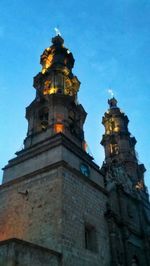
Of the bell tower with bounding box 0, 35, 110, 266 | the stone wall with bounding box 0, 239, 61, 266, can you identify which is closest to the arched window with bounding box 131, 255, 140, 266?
the bell tower with bounding box 0, 35, 110, 266

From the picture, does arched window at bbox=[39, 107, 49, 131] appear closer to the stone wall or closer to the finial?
the stone wall

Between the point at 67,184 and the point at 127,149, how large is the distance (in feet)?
58.5

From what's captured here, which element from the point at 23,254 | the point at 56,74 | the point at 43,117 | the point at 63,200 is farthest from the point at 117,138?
the point at 23,254

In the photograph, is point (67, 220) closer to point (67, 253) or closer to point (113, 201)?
point (67, 253)

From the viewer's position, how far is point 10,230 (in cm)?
1941

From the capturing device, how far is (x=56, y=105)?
988 inches

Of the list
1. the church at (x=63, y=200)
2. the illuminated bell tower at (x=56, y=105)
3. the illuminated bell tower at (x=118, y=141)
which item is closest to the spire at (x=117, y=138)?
the illuminated bell tower at (x=118, y=141)

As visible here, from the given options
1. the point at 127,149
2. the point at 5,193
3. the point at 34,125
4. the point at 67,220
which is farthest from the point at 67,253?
the point at 127,149

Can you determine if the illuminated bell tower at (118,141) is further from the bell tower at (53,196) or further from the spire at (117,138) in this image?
the bell tower at (53,196)

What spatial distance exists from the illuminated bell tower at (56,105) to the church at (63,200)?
0.07 metres

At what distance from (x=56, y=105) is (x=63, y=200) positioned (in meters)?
8.91

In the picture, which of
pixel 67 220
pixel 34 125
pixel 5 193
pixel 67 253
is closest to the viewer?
pixel 67 253

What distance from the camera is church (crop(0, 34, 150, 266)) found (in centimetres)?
1719

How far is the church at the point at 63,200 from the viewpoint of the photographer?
17188 millimetres
